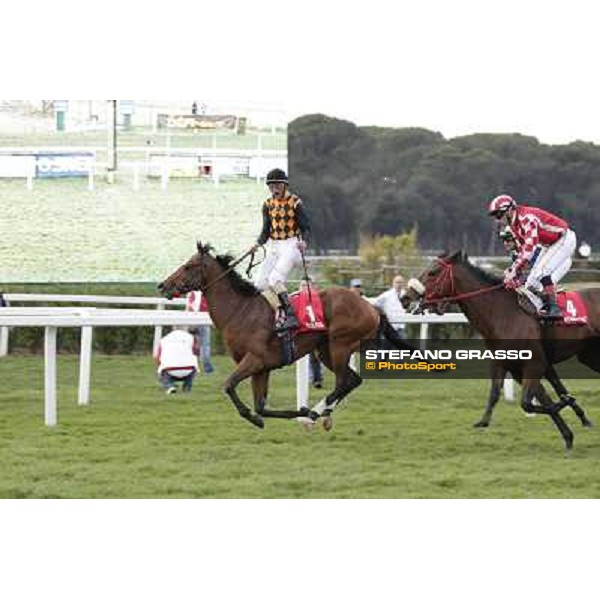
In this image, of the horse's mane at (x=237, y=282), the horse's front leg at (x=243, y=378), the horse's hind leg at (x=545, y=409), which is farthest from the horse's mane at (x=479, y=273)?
the horse's front leg at (x=243, y=378)

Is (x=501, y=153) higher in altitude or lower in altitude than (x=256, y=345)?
higher

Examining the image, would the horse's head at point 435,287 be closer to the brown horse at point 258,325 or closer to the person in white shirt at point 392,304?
the person in white shirt at point 392,304

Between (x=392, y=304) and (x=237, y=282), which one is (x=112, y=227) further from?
(x=237, y=282)

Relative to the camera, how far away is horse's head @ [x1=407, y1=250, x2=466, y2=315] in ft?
30.6

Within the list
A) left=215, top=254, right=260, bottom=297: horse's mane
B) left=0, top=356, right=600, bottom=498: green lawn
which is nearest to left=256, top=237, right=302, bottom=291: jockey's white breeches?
left=215, top=254, right=260, bottom=297: horse's mane

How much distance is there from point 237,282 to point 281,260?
0.33 m

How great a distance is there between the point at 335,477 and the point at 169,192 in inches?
378

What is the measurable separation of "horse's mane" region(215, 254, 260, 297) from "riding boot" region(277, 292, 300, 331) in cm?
18

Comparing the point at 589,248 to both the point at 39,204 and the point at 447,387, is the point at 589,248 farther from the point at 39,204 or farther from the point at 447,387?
the point at 39,204

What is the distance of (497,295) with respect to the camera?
373 inches

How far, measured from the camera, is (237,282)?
9.62 metres

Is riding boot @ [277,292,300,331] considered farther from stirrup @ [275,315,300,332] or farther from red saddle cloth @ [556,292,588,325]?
red saddle cloth @ [556,292,588,325]

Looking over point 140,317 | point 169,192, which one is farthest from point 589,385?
point 169,192

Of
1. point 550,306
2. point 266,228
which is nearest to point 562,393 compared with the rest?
point 550,306
